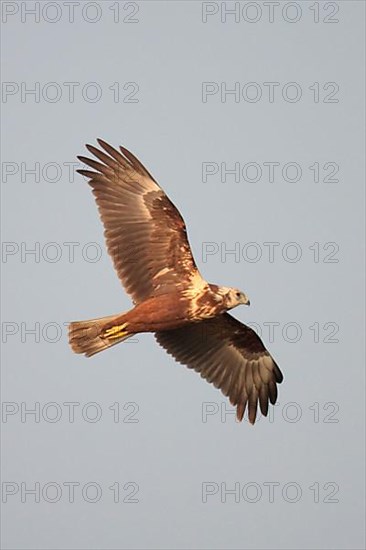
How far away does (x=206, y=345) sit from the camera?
773 inches

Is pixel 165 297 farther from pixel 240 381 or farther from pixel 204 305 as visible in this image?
pixel 240 381

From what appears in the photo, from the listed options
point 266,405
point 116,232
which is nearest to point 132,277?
point 116,232

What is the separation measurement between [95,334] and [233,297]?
6.40 feet

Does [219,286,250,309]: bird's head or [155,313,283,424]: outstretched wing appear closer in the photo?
[219,286,250,309]: bird's head

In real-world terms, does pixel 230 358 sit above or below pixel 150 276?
below

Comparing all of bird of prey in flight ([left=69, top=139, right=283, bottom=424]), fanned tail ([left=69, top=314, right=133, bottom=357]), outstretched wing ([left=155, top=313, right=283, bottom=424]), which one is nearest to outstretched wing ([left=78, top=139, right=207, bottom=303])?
bird of prey in flight ([left=69, top=139, right=283, bottom=424])

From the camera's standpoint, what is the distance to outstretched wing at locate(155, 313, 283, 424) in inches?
765

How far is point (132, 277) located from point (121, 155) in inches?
68.6

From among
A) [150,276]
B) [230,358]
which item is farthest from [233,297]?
[230,358]

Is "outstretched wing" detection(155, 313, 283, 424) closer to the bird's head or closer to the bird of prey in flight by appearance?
the bird of prey in flight

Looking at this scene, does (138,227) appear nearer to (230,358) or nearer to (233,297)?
(233,297)

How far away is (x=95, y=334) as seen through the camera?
1753 cm

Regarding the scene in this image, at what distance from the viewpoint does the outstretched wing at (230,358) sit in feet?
63.7

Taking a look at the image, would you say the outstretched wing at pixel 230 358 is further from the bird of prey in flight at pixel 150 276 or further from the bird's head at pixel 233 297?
the bird's head at pixel 233 297
